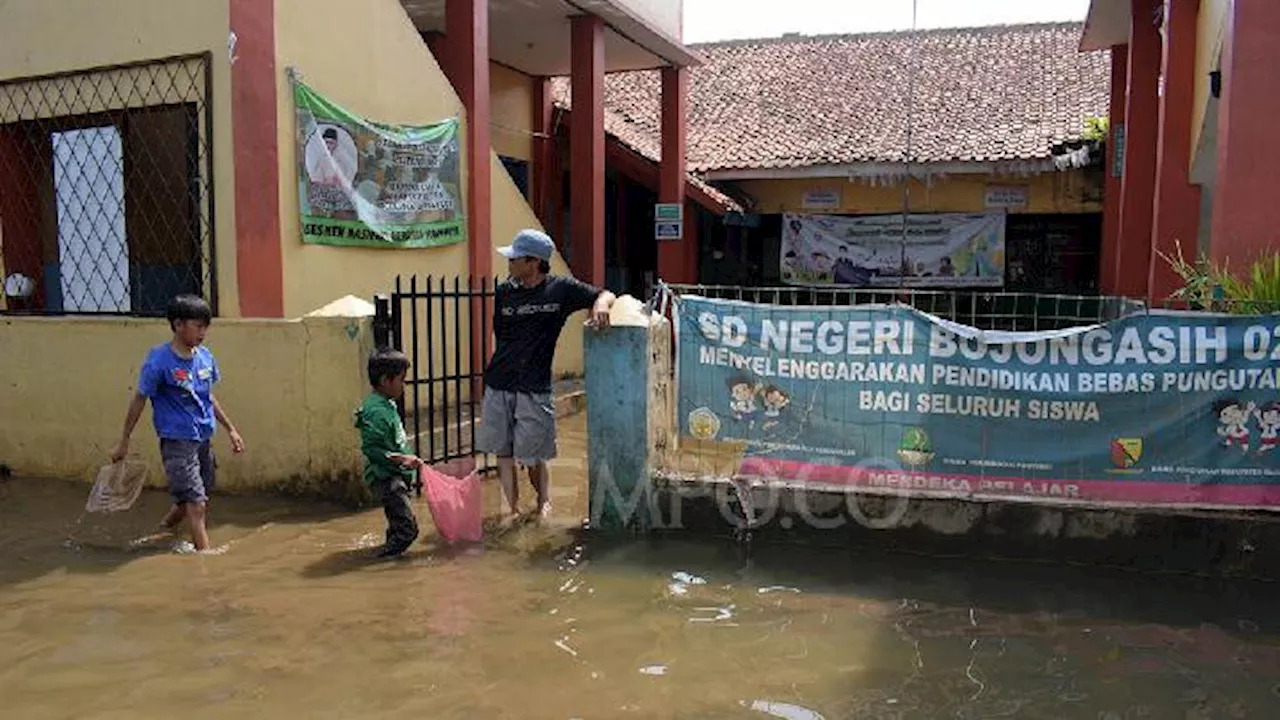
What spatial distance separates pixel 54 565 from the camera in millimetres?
5754

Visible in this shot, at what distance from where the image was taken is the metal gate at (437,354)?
6844 millimetres

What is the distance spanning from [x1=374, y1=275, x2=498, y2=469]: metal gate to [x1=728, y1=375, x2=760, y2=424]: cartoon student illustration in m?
1.91

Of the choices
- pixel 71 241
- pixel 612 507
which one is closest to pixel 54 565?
pixel 612 507

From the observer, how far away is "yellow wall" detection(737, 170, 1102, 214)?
15.4 meters

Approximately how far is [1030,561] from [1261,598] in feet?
3.53

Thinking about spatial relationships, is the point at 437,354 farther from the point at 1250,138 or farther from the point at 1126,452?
the point at 1250,138

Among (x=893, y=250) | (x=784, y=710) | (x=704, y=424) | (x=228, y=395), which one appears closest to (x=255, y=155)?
(x=228, y=395)

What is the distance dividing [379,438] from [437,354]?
3.81 m

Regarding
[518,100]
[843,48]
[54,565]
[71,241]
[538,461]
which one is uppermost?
[843,48]

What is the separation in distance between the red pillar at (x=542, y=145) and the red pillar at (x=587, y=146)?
2.58m

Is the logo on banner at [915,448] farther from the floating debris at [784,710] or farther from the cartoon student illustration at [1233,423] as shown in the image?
the floating debris at [784,710]

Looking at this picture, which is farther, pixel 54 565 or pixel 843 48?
pixel 843 48

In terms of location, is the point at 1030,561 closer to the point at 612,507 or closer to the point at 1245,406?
the point at 1245,406

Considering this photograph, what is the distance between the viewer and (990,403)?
5629 millimetres
